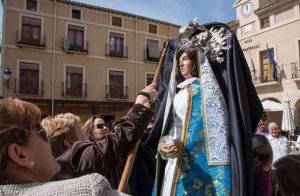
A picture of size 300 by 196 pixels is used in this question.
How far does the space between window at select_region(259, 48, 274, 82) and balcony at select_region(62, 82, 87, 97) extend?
33.6 ft

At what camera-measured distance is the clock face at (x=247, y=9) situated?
18672mm

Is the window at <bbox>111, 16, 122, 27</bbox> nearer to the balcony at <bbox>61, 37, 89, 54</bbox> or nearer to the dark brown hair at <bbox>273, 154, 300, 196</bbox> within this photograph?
the balcony at <bbox>61, 37, 89, 54</bbox>

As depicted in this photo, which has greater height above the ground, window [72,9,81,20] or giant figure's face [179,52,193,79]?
window [72,9,81,20]

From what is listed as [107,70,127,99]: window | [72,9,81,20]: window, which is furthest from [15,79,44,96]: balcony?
[72,9,81,20]: window

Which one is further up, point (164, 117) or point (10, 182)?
point (164, 117)

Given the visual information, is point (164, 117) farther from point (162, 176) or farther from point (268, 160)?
point (268, 160)

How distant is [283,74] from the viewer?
55.3ft

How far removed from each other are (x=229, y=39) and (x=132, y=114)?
0.96 m

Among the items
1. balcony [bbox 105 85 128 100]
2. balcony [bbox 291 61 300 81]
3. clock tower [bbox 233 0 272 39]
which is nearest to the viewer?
balcony [bbox 291 61 300 81]

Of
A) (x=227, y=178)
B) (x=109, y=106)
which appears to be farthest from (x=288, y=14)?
(x=227, y=178)

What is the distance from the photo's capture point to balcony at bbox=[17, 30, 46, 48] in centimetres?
1795

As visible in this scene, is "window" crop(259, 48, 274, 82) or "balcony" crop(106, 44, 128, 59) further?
"balcony" crop(106, 44, 128, 59)

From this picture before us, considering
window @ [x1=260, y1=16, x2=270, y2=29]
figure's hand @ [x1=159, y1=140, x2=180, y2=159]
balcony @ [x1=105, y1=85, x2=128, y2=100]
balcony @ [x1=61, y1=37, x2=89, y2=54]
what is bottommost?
figure's hand @ [x1=159, y1=140, x2=180, y2=159]

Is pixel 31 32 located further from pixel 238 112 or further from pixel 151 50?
pixel 238 112
